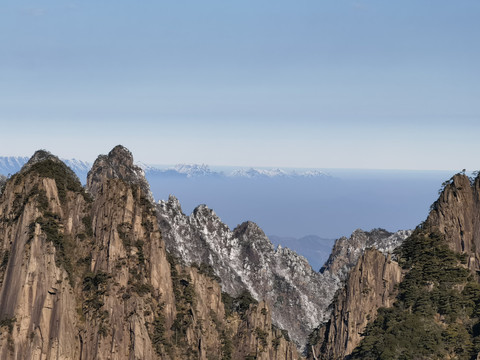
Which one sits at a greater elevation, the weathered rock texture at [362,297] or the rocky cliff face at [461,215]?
the rocky cliff face at [461,215]

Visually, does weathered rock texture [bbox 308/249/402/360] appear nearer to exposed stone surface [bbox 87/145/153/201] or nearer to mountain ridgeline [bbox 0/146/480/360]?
mountain ridgeline [bbox 0/146/480/360]

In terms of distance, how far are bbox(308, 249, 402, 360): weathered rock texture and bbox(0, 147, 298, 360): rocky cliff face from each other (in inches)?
330

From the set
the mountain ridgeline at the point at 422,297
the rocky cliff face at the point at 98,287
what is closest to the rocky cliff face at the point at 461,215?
the mountain ridgeline at the point at 422,297

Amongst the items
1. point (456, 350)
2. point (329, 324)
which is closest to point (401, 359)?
point (456, 350)

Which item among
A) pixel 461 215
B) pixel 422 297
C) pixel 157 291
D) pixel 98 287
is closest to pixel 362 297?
pixel 422 297

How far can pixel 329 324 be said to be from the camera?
394 ft

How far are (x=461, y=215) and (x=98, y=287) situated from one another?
6114 cm

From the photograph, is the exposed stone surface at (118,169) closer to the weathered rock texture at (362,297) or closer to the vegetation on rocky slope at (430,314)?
the weathered rock texture at (362,297)

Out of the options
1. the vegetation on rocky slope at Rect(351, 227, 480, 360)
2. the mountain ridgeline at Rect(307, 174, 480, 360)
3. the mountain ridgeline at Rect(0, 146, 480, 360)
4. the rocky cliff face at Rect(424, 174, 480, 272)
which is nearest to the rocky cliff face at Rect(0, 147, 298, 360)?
the mountain ridgeline at Rect(0, 146, 480, 360)

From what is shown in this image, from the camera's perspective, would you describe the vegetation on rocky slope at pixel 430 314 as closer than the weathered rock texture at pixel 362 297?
Yes

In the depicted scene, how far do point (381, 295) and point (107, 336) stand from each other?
45848 mm

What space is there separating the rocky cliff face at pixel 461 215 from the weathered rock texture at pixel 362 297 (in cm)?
1124

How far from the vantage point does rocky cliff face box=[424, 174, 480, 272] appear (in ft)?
371

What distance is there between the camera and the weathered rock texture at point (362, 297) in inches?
4318
